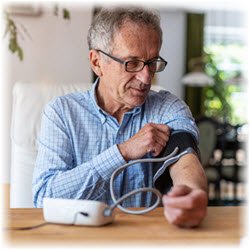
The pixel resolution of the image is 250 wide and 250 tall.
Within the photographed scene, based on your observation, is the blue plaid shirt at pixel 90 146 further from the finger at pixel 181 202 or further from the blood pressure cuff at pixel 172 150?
the finger at pixel 181 202

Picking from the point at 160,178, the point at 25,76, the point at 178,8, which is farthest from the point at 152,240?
the point at 178,8

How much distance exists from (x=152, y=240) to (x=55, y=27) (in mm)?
3734

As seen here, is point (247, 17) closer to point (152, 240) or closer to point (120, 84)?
point (120, 84)

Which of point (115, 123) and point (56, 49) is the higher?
point (56, 49)

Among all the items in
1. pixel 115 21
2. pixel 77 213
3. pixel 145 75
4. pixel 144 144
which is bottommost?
pixel 77 213

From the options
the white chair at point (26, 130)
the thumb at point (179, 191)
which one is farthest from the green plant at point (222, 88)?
the thumb at point (179, 191)

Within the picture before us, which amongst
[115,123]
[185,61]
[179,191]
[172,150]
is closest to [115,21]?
[115,123]

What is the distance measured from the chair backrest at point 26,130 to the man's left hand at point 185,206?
81cm

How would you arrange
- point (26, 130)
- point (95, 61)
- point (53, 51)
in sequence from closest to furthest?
point (95, 61), point (26, 130), point (53, 51)

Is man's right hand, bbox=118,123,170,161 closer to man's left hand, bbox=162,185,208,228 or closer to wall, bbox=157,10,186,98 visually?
man's left hand, bbox=162,185,208,228

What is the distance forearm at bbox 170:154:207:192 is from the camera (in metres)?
1.29

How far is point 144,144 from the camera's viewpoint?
142cm

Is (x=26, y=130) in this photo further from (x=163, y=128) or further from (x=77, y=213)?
(x=77, y=213)

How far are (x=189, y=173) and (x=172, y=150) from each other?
0.13m
